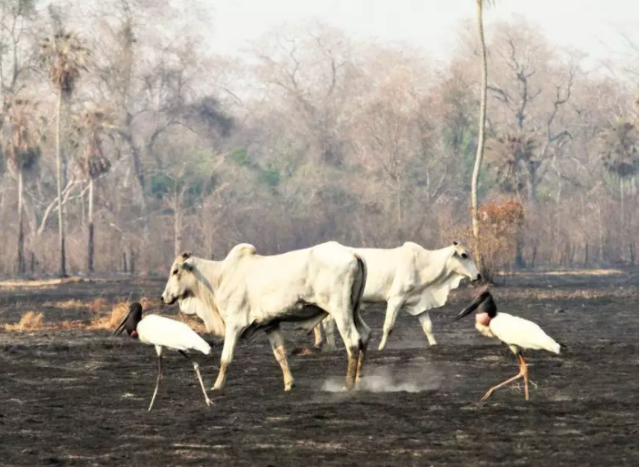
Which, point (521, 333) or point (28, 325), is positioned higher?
point (521, 333)

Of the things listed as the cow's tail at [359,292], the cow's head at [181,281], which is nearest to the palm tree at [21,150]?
the cow's head at [181,281]

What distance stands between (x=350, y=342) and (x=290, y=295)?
0.80 metres

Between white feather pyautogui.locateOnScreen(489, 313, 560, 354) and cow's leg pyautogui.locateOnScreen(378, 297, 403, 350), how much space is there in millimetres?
6459

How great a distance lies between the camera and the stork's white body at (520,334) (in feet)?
47.1

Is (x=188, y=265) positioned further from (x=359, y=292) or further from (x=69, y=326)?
(x=69, y=326)

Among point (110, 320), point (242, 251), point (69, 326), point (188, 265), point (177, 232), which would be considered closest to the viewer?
point (242, 251)

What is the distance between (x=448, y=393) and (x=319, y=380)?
2071 millimetres

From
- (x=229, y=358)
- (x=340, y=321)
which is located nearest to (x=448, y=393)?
(x=340, y=321)

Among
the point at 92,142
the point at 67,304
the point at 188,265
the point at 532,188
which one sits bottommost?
the point at 67,304

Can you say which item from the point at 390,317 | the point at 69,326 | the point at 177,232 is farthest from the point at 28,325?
the point at 177,232

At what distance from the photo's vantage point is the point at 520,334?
572 inches

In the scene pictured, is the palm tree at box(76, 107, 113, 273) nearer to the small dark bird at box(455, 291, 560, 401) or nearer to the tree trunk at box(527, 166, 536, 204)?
the tree trunk at box(527, 166, 536, 204)

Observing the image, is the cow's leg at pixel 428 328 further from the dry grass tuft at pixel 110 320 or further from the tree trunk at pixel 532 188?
the tree trunk at pixel 532 188

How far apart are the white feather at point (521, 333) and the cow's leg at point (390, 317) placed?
6.46m
